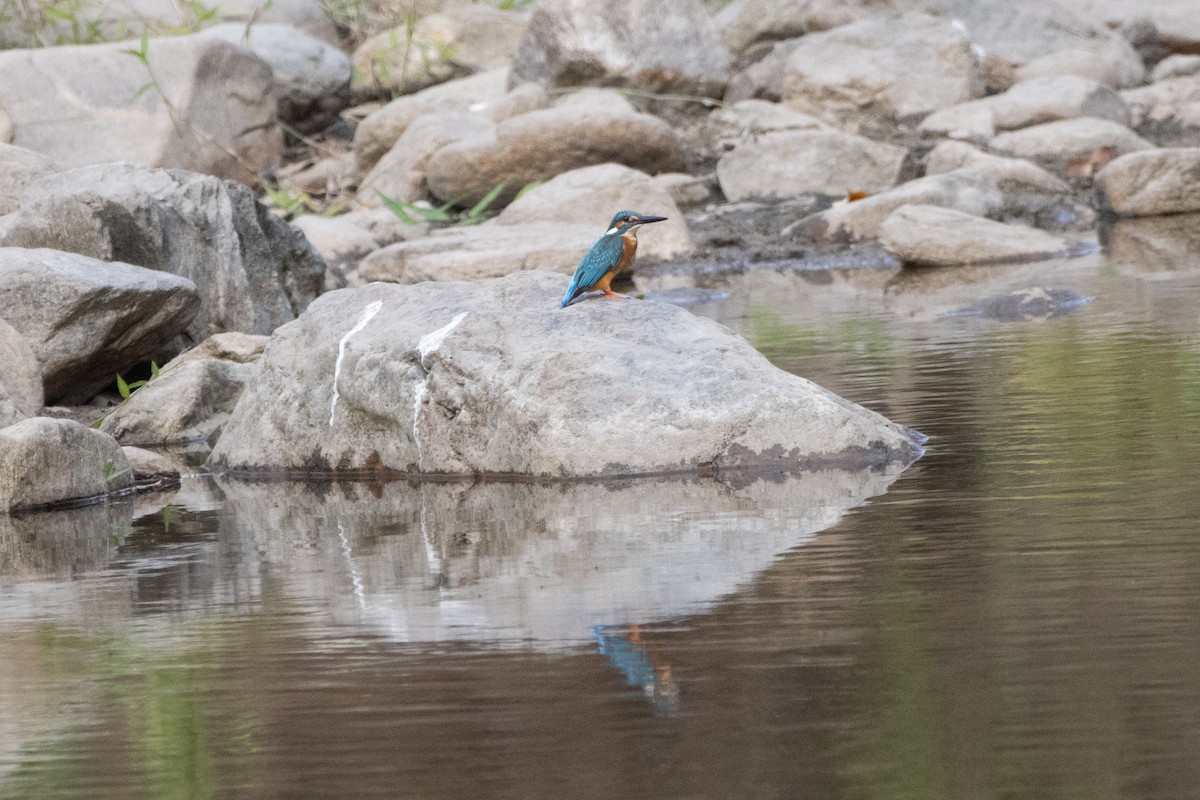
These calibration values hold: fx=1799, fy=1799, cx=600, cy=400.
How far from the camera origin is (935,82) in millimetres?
23000

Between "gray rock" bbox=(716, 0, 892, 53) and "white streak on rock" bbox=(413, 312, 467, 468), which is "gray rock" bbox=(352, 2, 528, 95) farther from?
"white streak on rock" bbox=(413, 312, 467, 468)

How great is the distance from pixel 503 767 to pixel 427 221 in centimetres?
1597

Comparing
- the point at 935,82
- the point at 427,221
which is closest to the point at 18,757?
the point at 427,221

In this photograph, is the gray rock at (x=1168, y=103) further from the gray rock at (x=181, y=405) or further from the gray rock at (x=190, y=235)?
the gray rock at (x=181, y=405)

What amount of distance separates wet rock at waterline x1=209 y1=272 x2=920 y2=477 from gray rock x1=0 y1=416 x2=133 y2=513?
79cm

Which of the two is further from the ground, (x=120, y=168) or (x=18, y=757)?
(x=120, y=168)

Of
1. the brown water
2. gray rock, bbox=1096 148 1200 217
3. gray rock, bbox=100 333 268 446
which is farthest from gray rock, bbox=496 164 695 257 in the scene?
the brown water

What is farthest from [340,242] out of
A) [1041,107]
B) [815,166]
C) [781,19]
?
[781,19]

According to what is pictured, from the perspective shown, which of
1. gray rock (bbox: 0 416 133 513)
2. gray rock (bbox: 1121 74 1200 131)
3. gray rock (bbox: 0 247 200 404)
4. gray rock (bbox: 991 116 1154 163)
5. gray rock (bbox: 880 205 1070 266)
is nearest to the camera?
gray rock (bbox: 0 416 133 513)

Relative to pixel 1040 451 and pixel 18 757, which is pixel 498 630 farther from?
pixel 1040 451

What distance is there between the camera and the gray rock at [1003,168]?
18.9 metres

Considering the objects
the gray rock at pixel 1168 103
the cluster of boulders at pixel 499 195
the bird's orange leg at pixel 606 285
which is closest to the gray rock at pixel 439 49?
the cluster of boulders at pixel 499 195

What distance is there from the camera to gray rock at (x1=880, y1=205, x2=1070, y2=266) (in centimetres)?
1586

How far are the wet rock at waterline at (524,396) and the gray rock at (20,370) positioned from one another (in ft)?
3.62
